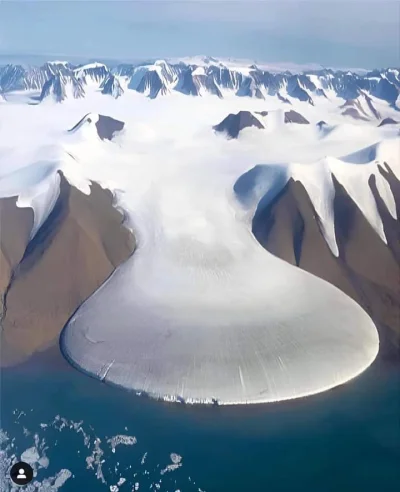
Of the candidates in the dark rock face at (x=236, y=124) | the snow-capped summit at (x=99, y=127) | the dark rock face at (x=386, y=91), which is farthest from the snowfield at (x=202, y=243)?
the dark rock face at (x=386, y=91)

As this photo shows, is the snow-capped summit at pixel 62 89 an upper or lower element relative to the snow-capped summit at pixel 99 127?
upper

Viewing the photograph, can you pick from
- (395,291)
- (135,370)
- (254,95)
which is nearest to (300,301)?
(395,291)

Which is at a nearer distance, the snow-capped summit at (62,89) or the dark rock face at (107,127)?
the dark rock face at (107,127)

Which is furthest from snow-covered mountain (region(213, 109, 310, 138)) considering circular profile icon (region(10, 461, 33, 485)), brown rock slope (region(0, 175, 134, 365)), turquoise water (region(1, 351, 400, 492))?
circular profile icon (region(10, 461, 33, 485))

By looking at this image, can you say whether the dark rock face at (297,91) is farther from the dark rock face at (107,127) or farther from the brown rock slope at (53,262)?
the brown rock slope at (53,262)

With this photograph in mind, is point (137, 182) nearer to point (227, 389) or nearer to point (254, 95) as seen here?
point (254, 95)
